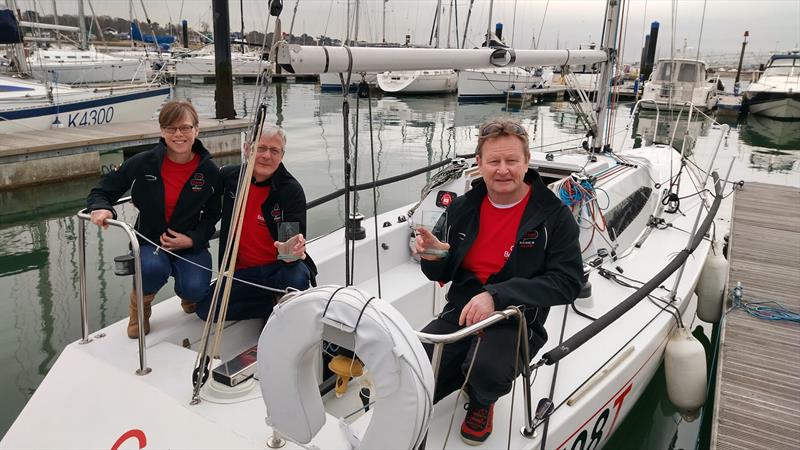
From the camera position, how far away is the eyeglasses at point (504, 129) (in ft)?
7.73

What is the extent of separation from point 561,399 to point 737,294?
10.5 ft

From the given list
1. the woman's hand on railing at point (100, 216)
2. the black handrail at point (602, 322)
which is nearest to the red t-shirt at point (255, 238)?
the woman's hand on railing at point (100, 216)

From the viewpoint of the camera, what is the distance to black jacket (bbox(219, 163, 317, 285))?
3125 mm

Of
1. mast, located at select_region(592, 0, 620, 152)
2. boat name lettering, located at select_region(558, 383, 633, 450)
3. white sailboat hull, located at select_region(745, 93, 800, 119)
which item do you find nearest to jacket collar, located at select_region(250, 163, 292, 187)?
boat name lettering, located at select_region(558, 383, 633, 450)

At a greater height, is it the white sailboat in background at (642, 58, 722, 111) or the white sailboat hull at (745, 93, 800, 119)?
the white sailboat in background at (642, 58, 722, 111)

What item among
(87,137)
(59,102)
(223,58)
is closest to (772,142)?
(223,58)

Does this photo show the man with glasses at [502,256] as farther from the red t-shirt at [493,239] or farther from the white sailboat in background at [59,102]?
the white sailboat in background at [59,102]

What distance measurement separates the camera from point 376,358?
73.8 inches

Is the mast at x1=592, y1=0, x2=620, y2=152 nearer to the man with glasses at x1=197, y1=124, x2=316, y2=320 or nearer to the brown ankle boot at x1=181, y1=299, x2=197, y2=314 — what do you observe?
the man with glasses at x1=197, y1=124, x2=316, y2=320

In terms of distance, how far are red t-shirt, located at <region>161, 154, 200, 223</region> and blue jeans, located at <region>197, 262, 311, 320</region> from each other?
21.6 inches

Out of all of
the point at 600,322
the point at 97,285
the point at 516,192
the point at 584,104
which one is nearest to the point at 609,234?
the point at 584,104

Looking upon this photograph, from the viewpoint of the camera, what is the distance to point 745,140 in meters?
22.6

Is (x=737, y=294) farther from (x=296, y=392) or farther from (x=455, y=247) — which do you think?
(x=296, y=392)

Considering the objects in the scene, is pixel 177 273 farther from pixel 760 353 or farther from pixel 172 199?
pixel 760 353
